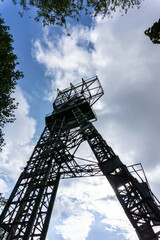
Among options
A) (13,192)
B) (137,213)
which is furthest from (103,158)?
(13,192)

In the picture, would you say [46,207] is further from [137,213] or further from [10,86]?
[10,86]

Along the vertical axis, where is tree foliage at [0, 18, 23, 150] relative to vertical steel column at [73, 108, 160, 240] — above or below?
above

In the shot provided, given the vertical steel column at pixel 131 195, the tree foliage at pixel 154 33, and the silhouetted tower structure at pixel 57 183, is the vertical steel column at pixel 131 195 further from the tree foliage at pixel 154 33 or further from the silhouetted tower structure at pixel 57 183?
the tree foliage at pixel 154 33

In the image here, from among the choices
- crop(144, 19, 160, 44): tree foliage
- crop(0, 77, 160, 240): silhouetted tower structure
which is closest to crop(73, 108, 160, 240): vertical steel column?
crop(0, 77, 160, 240): silhouetted tower structure

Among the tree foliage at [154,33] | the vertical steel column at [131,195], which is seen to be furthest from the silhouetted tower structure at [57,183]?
the tree foliage at [154,33]

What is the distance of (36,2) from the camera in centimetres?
639

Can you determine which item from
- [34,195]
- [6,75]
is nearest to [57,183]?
[34,195]

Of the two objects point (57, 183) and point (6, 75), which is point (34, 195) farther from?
point (6, 75)

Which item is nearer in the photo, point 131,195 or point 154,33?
point 154,33

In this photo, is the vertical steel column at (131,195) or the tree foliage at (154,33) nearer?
the tree foliage at (154,33)

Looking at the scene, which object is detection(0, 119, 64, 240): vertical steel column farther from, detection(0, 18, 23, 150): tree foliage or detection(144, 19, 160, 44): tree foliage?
detection(144, 19, 160, 44): tree foliage

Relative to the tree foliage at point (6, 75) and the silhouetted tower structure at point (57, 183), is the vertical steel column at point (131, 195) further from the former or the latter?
the tree foliage at point (6, 75)

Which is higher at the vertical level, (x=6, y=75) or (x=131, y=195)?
(x=6, y=75)

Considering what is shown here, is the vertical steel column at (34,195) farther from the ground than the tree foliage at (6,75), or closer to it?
closer to it
